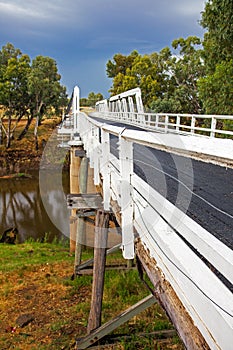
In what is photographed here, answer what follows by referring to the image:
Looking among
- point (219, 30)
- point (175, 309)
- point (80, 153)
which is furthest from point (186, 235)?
point (219, 30)

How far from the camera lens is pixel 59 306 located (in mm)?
7848

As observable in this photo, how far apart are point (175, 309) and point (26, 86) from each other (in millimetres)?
38665

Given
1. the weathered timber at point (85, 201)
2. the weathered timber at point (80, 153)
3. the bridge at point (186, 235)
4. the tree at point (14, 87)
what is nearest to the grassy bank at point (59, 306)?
the weathered timber at point (85, 201)

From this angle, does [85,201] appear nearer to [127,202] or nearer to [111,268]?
[111,268]

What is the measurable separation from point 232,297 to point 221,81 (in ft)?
53.3

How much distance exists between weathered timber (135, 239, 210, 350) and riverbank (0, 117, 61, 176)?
101ft

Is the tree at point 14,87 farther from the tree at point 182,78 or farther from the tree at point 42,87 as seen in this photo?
the tree at point 182,78

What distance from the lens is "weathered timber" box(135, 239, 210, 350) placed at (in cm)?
197

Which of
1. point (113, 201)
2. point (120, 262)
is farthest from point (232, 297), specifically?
point (120, 262)

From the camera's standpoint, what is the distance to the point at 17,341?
6.43 metres

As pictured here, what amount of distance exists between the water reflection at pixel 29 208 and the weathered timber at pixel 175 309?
14168 mm

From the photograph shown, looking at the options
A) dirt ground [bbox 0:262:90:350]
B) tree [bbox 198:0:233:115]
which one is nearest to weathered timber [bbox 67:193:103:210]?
dirt ground [bbox 0:262:90:350]

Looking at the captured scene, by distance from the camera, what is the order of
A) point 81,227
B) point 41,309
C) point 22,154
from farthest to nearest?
point 22,154 < point 81,227 < point 41,309

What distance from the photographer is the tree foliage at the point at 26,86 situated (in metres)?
36.3
